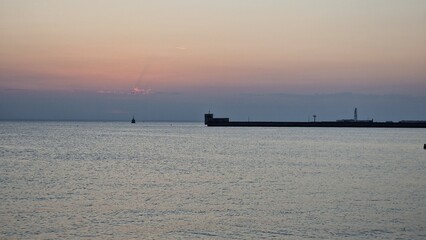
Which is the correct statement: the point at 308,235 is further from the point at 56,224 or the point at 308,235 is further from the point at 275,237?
the point at 56,224

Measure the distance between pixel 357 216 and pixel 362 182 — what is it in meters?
15.0

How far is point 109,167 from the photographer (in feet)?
178

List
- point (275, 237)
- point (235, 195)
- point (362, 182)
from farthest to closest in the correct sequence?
point (362, 182)
point (235, 195)
point (275, 237)

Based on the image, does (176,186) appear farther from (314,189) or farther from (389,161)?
(389,161)

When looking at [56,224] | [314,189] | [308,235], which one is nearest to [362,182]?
[314,189]

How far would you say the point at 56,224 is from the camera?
2542cm

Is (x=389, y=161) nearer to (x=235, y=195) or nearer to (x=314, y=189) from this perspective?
(x=314, y=189)

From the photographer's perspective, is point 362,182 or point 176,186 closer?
point 176,186

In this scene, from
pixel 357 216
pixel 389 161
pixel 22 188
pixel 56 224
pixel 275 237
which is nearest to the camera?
pixel 275 237

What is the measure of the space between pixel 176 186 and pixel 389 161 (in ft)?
105

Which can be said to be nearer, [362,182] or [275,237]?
[275,237]

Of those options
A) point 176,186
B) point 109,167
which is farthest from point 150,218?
point 109,167

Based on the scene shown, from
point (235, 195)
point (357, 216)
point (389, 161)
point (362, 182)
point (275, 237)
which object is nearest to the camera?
point (275, 237)

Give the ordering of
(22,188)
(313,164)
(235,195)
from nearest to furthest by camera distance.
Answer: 1. (235,195)
2. (22,188)
3. (313,164)
